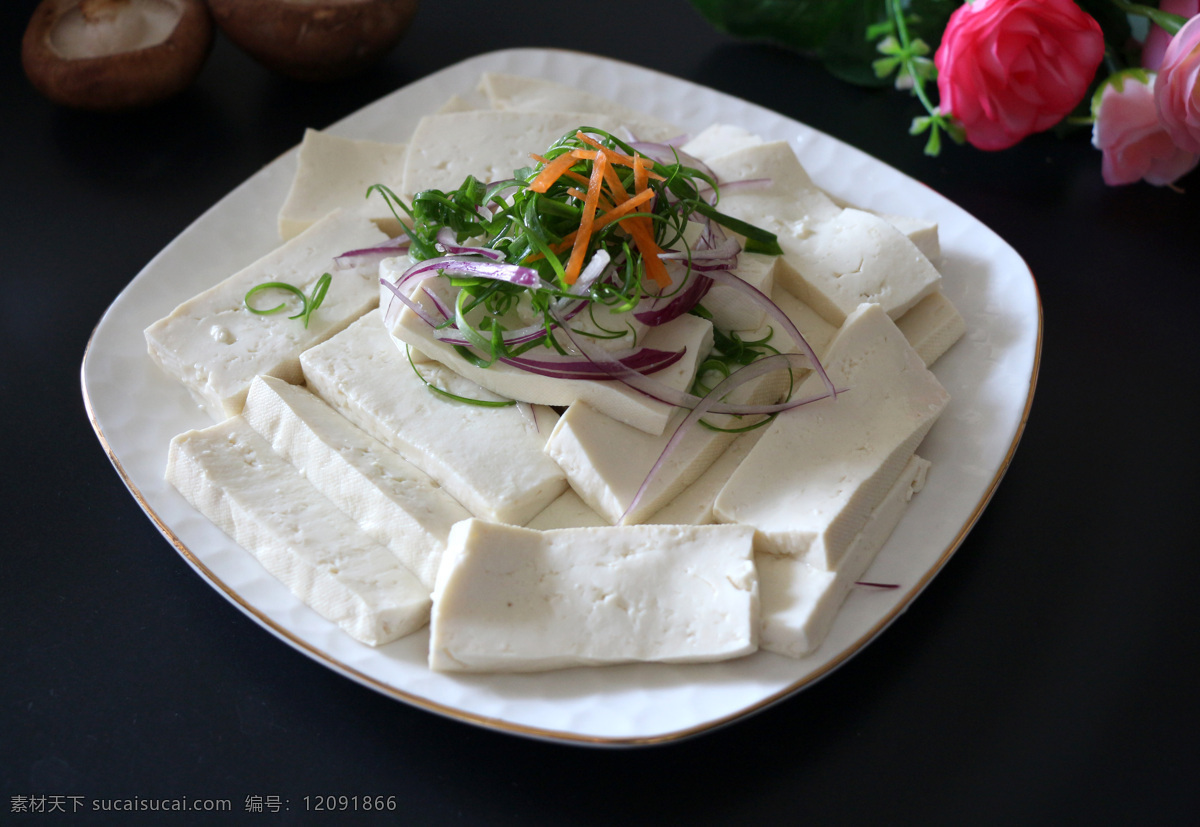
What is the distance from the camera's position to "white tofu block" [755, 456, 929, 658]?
1780 mm

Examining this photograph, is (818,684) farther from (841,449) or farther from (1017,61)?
(1017,61)

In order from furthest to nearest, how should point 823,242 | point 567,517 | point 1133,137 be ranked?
1. point 1133,137
2. point 823,242
3. point 567,517

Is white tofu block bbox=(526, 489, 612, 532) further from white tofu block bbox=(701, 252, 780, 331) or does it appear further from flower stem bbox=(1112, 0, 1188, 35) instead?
flower stem bbox=(1112, 0, 1188, 35)

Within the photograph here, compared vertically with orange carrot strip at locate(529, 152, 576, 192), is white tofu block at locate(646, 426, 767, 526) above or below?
below

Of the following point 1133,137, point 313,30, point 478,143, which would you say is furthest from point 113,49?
point 1133,137

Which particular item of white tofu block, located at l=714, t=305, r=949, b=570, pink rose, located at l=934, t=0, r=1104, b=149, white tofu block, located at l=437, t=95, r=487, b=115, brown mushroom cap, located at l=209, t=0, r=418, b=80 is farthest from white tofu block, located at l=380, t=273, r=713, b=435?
brown mushroom cap, located at l=209, t=0, r=418, b=80

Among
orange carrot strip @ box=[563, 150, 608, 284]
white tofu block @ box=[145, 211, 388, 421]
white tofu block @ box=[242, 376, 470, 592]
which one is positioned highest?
orange carrot strip @ box=[563, 150, 608, 284]

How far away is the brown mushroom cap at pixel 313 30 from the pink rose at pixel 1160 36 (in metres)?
2.36

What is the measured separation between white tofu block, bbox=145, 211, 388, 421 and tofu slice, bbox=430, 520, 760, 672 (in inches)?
28.3

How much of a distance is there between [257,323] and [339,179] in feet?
2.04

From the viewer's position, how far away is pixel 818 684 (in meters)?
1.98

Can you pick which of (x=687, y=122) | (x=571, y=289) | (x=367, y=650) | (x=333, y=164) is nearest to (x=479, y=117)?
(x=333, y=164)

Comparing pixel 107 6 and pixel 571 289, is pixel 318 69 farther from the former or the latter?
pixel 571 289

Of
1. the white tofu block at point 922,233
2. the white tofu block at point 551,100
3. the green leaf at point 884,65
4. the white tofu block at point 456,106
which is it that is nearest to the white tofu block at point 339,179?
the white tofu block at point 456,106
